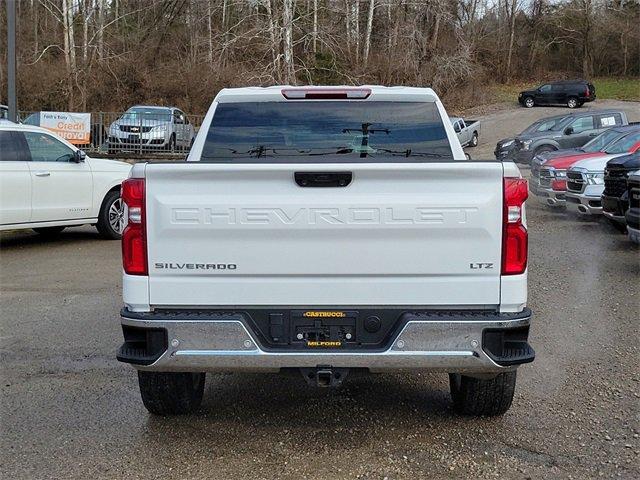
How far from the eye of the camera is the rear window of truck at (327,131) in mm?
4586

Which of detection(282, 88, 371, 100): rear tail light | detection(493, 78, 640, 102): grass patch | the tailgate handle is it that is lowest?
the tailgate handle

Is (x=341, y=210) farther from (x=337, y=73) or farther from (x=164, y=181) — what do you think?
(x=337, y=73)

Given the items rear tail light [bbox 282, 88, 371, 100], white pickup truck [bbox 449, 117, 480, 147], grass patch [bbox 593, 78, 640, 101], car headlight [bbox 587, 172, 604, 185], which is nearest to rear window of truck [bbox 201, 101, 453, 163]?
rear tail light [bbox 282, 88, 371, 100]

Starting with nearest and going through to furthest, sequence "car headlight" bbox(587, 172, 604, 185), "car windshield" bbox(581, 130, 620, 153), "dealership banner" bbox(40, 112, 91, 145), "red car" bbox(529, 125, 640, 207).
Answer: "car headlight" bbox(587, 172, 604, 185) < "red car" bbox(529, 125, 640, 207) < "car windshield" bbox(581, 130, 620, 153) < "dealership banner" bbox(40, 112, 91, 145)

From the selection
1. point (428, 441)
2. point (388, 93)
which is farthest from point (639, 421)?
point (388, 93)

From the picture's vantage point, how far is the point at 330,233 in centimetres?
352

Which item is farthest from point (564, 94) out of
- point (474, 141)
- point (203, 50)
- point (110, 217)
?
point (110, 217)

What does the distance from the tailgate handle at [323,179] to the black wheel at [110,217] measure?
8.26 m

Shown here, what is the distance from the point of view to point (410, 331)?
3.52 m

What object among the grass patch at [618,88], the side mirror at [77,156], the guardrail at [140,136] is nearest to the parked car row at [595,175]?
the side mirror at [77,156]

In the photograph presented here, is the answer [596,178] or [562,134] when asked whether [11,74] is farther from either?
[562,134]

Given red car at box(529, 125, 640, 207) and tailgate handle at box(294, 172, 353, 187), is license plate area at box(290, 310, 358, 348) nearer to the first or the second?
tailgate handle at box(294, 172, 353, 187)

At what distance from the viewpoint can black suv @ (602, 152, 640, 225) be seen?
10.2 m

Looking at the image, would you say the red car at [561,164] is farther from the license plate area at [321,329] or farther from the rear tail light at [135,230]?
the rear tail light at [135,230]
